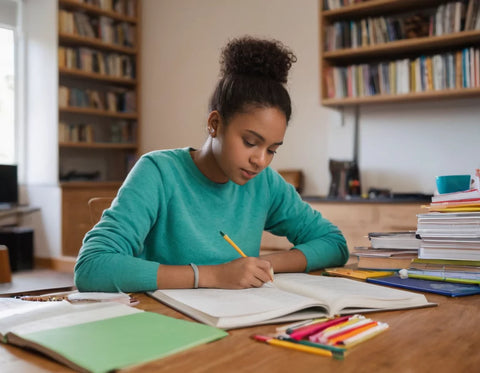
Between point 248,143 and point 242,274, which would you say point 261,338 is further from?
point 248,143

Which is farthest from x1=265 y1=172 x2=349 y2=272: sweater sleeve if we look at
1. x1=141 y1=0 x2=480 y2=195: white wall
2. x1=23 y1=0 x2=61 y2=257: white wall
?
x1=23 y1=0 x2=61 y2=257: white wall

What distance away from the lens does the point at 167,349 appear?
0.59 m

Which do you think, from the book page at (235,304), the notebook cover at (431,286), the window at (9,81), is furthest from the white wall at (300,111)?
the book page at (235,304)

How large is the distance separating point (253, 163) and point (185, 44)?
12.9ft

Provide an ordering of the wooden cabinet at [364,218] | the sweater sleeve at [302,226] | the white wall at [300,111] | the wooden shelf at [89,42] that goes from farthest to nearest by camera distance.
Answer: the wooden shelf at [89,42]
the white wall at [300,111]
the wooden cabinet at [364,218]
the sweater sleeve at [302,226]

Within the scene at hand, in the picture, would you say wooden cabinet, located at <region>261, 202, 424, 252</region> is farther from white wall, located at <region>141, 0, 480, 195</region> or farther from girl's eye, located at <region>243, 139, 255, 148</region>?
girl's eye, located at <region>243, 139, 255, 148</region>

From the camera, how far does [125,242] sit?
1.10m

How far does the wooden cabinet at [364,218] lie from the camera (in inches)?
114

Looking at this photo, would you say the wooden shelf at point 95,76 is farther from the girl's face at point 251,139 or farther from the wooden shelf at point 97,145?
the girl's face at point 251,139

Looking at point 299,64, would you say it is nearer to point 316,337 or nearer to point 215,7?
point 215,7

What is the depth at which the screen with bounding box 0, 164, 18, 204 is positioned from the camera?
4562mm

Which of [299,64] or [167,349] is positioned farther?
[299,64]

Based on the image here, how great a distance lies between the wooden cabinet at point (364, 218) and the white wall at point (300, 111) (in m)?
0.62

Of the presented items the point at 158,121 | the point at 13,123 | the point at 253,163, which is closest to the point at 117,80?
the point at 158,121
